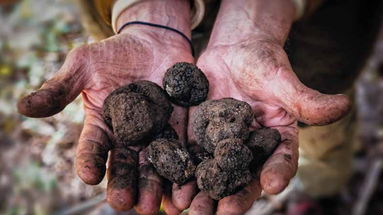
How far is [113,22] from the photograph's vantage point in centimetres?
278

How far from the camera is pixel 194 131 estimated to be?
2.17m

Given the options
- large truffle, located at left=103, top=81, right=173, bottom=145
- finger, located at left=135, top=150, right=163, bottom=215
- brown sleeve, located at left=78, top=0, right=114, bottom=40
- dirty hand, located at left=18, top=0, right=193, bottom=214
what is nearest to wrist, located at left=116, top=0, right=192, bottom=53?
dirty hand, located at left=18, top=0, right=193, bottom=214

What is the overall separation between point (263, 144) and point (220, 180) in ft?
0.90

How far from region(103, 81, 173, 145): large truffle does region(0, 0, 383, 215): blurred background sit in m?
1.18

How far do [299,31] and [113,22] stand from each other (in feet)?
3.87

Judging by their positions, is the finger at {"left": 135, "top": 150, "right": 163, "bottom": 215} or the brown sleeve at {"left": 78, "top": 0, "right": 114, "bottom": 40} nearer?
the finger at {"left": 135, "top": 150, "right": 163, "bottom": 215}

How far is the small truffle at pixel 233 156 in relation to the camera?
1875mm

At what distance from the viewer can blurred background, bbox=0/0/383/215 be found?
353 centimetres

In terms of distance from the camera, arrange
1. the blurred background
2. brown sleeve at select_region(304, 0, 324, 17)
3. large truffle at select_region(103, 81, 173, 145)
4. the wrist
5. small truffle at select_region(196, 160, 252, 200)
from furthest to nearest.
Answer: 1. the blurred background
2. brown sleeve at select_region(304, 0, 324, 17)
3. the wrist
4. large truffle at select_region(103, 81, 173, 145)
5. small truffle at select_region(196, 160, 252, 200)

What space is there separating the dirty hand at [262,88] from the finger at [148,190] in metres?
0.13

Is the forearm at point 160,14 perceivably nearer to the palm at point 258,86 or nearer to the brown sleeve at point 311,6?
the palm at point 258,86

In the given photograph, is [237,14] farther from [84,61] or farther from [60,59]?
[60,59]

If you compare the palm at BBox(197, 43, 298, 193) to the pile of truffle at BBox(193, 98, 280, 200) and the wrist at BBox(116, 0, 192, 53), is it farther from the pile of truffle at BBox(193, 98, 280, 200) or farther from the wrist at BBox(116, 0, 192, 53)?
the wrist at BBox(116, 0, 192, 53)

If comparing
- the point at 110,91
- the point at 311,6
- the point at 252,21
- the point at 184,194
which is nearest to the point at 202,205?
the point at 184,194
